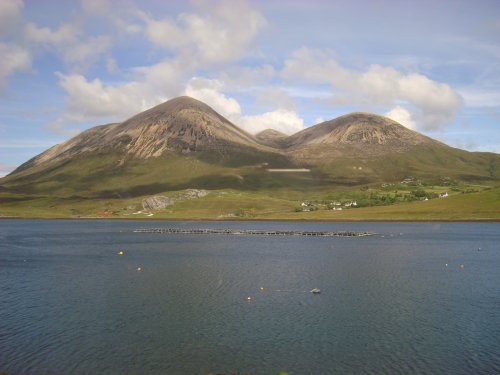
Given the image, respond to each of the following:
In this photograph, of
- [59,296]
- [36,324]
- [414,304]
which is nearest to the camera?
[36,324]

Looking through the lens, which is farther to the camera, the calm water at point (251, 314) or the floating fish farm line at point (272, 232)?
the floating fish farm line at point (272, 232)

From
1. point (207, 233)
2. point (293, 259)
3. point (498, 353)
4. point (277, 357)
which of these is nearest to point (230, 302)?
point (277, 357)

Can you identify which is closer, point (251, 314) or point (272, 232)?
point (251, 314)

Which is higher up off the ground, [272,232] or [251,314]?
[272,232]

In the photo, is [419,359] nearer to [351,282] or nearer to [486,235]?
[351,282]

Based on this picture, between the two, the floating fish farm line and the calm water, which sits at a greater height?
the floating fish farm line

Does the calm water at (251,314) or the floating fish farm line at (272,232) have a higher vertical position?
the floating fish farm line at (272,232)

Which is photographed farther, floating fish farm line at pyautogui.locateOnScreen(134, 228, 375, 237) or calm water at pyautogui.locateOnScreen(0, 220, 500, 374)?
floating fish farm line at pyautogui.locateOnScreen(134, 228, 375, 237)

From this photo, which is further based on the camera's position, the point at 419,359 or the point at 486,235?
the point at 486,235
